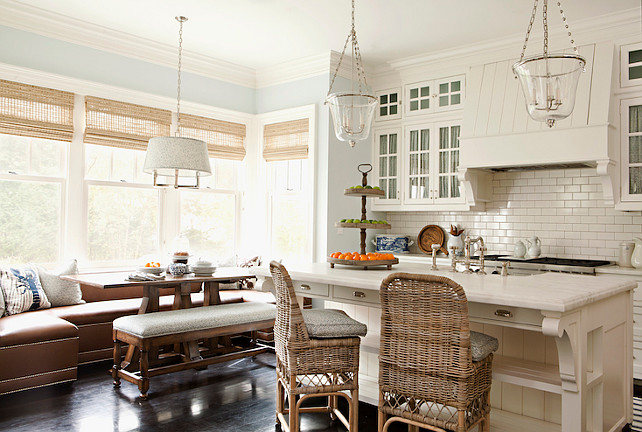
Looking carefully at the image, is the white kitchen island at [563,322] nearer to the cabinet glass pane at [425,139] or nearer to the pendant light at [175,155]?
the pendant light at [175,155]

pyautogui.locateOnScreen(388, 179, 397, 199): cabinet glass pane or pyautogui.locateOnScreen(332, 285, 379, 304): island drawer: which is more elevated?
pyautogui.locateOnScreen(388, 179, 397, 199): cabinet glass pane

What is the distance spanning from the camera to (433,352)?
2.37 meters

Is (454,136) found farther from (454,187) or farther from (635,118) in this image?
(635,118)

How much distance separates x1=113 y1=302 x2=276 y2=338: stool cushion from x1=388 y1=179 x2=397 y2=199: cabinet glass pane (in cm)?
Answer: 226

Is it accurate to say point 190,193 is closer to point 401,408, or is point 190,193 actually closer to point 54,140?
point 54,140

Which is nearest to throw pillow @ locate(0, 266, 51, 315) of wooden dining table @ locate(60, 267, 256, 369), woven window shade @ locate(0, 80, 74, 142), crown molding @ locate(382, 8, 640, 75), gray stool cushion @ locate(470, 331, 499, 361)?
wooden dining table @ locate(60, 267, 256, 369)

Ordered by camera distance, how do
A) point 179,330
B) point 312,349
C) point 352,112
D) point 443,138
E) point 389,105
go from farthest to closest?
point 389,105 → point 443,138 → point 179,330 → point 352,112 → point 312,349

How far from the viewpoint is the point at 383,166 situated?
6188mm

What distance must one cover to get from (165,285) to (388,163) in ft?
10.0

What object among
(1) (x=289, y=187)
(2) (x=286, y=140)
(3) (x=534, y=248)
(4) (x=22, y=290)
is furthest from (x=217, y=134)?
(3) (x=534, y=248)

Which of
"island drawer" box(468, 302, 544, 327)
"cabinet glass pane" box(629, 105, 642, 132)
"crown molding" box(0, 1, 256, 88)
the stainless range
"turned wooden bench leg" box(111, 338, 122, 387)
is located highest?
"crown molding" box(0, 1, 256, 88)

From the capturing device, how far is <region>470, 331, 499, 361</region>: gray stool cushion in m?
2.40

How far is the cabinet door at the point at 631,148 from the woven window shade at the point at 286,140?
310 cm

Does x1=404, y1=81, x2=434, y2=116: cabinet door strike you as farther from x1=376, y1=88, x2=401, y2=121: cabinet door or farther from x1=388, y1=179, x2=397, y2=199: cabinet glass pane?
x1=388, y1=179, x2=397, y2=199: cabinet glass pane
